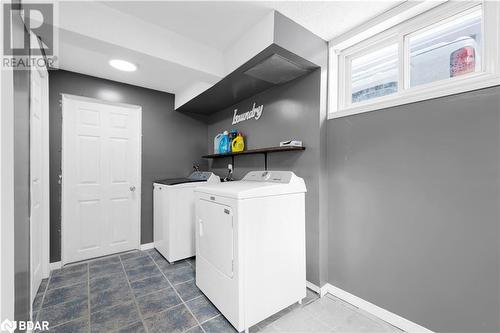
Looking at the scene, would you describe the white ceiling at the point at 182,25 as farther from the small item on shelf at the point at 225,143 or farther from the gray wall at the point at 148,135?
the small item on shelf at the point at 225,143

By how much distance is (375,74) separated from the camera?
1975mm

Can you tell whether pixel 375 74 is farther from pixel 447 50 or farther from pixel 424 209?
pixel 424 209

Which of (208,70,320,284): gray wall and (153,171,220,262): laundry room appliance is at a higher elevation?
(208,70,320,284): gray wall

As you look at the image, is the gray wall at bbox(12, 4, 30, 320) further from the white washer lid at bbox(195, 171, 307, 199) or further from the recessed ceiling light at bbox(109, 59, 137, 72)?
the white washer lid at bbox(195, 171, 307, 199)

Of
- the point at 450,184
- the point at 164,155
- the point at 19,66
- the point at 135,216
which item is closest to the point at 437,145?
the point at 450,184

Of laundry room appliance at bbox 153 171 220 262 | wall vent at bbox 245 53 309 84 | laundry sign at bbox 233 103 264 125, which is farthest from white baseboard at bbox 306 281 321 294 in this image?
wall vent at bbox 245 53 309 84

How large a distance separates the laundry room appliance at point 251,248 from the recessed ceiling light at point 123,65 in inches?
68.3

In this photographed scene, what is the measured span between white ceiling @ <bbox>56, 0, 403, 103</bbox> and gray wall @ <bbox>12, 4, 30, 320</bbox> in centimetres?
42

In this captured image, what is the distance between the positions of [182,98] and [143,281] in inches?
98.1

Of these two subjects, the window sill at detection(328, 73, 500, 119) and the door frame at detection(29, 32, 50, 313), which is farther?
the door frame at detection(29, 32, 50, 313)

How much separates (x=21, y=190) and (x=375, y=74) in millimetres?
2954

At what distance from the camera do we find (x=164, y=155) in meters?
3.41

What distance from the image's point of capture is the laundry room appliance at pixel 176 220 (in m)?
2.74

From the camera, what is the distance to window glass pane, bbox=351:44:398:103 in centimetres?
187
